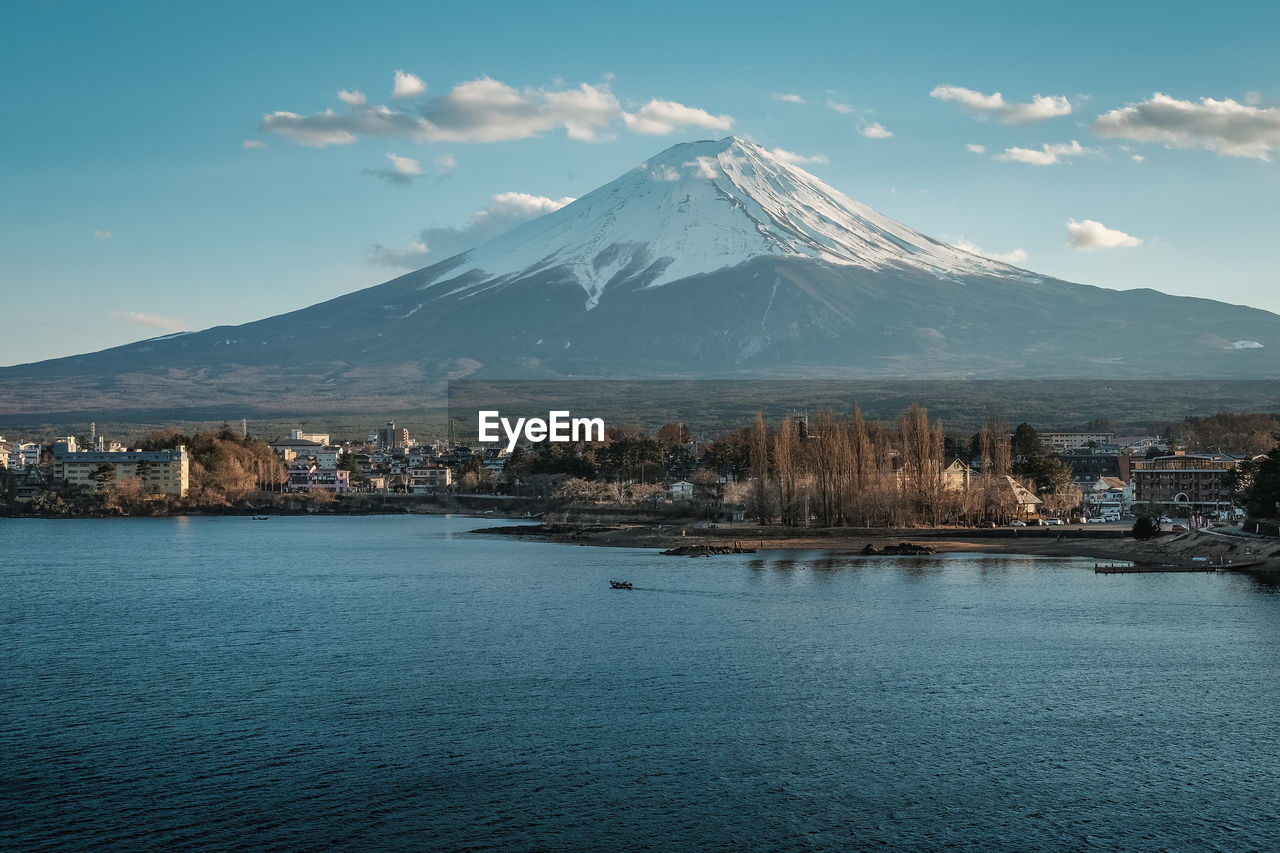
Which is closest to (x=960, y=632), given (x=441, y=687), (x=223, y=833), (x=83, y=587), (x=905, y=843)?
(x=441, y=687)

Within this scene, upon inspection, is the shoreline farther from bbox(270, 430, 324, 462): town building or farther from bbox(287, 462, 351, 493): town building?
bbox(270, 430, 324, 462): town building

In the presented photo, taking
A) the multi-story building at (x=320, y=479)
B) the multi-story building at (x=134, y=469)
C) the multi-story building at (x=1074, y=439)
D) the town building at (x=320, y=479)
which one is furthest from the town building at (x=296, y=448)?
the multi-story building at (x=1074, y=439)

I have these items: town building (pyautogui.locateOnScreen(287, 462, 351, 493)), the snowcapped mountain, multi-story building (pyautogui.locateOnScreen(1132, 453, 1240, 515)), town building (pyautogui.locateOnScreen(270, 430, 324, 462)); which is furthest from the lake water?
the snowcapped mountain

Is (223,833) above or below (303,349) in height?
below

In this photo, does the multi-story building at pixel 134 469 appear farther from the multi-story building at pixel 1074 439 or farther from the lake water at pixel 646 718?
the multi-story building at pixel 1074 439

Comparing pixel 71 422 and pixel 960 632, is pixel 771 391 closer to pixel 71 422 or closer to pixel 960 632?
pixel 71 422

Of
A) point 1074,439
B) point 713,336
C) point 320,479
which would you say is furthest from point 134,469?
point 713,336
